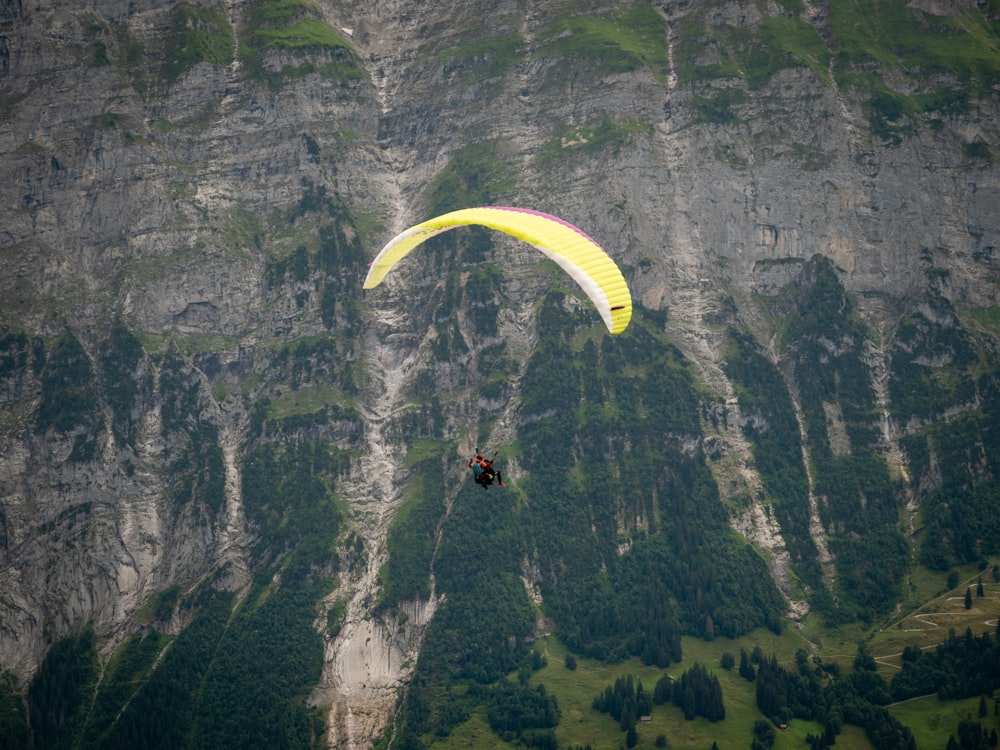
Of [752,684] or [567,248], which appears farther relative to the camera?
[752,684]

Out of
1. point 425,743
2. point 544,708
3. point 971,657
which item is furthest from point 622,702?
point 971,657

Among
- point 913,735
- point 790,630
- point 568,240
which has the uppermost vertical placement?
point 568,240

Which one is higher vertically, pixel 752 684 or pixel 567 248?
pixel 567 248

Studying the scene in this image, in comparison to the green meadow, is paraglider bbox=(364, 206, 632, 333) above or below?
above

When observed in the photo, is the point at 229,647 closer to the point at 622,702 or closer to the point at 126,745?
the point at 126,745

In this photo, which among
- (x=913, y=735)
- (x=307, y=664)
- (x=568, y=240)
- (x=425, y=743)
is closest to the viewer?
(x=568, y=240)

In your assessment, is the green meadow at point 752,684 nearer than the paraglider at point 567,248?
No

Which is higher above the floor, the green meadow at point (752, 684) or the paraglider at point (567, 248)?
the paraglider at point (567, 248)

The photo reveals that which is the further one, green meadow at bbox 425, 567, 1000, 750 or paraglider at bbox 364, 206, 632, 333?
green meadow at bbox 425, 567, 1000, 750
